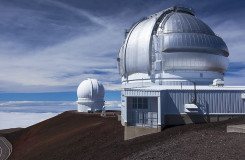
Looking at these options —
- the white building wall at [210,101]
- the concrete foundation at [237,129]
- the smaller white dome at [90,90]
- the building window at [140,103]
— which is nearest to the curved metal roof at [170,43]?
the white building wall at [210,101]

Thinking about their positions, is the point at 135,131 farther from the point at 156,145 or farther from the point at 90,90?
the point at 90,90

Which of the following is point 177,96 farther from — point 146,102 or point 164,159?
point 164,159

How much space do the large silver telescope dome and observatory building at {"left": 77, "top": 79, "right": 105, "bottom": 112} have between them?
16.6 meters

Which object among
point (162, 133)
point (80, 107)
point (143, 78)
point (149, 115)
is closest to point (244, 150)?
point (162, 133)

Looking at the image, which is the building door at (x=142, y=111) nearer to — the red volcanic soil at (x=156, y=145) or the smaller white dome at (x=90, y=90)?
the red volcanic soil at (x=156, y=145)

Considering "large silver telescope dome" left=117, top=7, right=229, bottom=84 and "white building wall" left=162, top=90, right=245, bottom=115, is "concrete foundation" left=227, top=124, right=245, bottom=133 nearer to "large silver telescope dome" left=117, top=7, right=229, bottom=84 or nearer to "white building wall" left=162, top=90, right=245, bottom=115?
"white building wall" left=162, top=90, right=245, bottom=115

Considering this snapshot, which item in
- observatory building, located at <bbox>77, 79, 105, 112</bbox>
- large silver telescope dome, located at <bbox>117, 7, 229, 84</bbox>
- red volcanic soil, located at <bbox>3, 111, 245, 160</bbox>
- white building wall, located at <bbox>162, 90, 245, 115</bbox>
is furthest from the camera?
observatory building, located at <bbox>77, 79, 105, 112</bbox>

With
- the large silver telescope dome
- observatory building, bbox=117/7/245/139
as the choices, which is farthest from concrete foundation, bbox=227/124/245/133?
the large silver telescope dome

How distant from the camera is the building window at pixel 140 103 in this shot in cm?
1658

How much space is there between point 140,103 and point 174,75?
5818mm

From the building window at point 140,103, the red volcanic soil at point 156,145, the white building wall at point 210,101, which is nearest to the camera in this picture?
the red volcanic soil at point 156,145

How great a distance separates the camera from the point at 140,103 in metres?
16.7

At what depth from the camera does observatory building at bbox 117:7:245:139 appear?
16453 millimetres

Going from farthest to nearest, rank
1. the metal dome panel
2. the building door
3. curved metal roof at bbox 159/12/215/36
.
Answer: curved metal roof at bbox 159/12/215/36 < the metal dome panel < the building door
